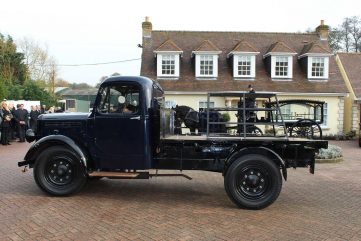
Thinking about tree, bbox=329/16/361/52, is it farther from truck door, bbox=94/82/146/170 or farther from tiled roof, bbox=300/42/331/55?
truck door, bbox=94/82/146/170

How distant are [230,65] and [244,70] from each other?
1.13m

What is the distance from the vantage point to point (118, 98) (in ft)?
22.5

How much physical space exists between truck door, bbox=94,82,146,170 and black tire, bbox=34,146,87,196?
49 cm

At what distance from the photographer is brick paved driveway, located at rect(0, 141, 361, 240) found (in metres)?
5.16

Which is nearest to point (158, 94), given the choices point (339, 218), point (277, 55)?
point (339, 218)

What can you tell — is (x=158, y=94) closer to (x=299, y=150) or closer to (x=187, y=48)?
(x=299, y=150)

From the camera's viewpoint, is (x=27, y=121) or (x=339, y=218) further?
(x=27, y=121)

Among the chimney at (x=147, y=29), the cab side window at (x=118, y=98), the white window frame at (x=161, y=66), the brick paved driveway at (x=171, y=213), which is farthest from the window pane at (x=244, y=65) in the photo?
the cab side window at (x=118, y=98)

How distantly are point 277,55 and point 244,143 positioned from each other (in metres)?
19.0

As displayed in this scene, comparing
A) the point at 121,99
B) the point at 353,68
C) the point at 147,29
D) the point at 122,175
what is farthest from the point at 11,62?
the point at 122,175

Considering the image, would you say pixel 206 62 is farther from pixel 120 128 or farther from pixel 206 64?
pixel 120 128

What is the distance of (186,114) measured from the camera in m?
8.55

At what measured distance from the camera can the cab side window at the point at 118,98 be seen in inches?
270

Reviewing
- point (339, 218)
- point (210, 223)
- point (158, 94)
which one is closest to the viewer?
point (210, 223)
